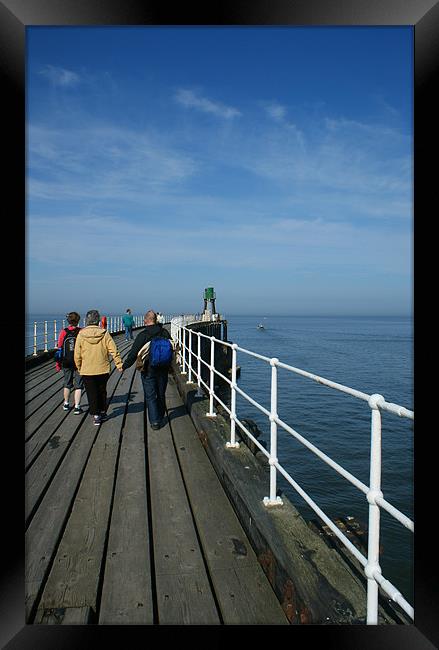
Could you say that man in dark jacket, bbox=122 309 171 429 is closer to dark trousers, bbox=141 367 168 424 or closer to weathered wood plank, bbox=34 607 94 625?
dark trousers, bbox=141 367 168 424

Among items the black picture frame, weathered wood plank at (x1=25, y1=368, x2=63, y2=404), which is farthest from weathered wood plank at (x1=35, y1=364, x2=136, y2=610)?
weathered wood plank at (x1=25, y1=368, x2=63, y2=404)

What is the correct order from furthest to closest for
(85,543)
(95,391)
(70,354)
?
(70,354) < (95,391) < (85,543)

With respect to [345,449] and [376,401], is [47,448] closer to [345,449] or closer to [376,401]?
[376,401]

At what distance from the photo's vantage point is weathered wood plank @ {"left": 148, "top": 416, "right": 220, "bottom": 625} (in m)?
2.25

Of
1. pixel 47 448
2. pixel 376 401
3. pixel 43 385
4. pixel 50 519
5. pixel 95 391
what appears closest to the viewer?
pixel 376 401

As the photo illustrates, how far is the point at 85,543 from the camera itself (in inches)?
116

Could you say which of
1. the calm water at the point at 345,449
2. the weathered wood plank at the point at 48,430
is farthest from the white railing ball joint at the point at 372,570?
the calm water at the point at 345,449

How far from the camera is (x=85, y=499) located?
362 centimetres

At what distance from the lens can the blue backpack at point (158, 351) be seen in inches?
225

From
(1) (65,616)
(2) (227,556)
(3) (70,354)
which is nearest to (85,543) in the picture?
(1) (65,616)

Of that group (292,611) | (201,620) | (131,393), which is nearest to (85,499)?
(201,620)

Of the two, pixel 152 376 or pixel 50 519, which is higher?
pixel 152 376

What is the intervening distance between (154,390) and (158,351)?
52cm
